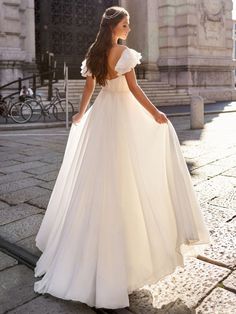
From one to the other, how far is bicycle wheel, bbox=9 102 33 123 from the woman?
9116 mm

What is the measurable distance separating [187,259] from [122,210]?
2.53ft

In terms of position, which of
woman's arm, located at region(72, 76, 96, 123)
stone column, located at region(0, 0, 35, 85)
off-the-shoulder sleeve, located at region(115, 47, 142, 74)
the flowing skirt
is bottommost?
the flowing skirt

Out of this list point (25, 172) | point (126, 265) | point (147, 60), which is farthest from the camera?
point (147, 60)

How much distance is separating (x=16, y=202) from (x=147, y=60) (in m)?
15.4

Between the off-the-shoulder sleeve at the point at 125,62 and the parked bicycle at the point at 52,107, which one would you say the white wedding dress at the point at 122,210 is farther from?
the parked bicycle at the point at 52,107

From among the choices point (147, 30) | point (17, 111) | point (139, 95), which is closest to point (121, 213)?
point (139, 95)

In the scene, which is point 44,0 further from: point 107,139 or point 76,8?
point 107,139

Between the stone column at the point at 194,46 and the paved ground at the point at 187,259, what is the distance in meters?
11.3

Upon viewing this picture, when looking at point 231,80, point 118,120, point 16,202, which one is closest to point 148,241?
point 118,120

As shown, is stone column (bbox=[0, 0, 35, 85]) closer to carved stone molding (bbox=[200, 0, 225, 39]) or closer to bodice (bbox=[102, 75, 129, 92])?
carved stone molding (bbox=[200, 0, 225, 39])

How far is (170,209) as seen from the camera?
7.27 feet

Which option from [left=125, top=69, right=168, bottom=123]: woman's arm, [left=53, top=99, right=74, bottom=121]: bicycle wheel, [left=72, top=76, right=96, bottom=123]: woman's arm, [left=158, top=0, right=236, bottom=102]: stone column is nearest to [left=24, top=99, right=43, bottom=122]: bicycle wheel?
[left=53, top=99, right=74, bottom=121]: bicycle wheel

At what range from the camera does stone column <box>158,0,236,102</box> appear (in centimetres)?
1794

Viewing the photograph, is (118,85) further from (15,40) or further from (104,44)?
(15,40)
